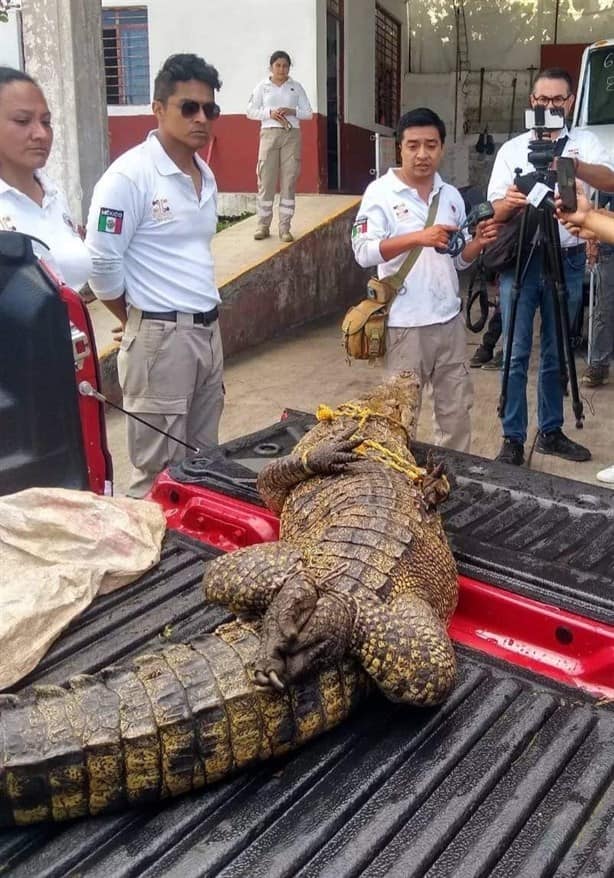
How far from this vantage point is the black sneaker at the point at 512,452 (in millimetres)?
4465

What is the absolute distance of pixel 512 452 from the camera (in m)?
4.48

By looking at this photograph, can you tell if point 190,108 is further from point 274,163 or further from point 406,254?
point 274,163

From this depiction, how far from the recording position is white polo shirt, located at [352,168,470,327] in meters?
3.72

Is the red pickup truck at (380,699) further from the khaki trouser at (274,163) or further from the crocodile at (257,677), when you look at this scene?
the khaki trouser at (274,163)

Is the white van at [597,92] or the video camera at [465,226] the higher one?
the white van at [597,92]

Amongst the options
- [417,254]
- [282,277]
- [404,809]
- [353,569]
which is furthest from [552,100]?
[282,277]

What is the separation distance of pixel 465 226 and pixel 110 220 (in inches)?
63.1

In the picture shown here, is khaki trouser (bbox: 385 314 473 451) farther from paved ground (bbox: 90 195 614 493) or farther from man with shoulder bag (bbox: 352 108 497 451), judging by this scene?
paved ground (bbox: 90 195 614 493)

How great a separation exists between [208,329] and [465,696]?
2138mm

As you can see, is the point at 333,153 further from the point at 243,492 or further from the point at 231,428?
the point at 243,492

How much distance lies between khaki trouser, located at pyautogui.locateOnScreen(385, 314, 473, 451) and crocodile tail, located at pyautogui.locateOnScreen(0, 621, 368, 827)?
7.83ft

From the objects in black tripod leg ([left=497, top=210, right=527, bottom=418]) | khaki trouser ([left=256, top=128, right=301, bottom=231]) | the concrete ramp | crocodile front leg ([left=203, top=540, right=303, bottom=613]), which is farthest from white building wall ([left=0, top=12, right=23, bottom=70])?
crocodile front leg ([left=203, top=540, right=303, bottom=613])

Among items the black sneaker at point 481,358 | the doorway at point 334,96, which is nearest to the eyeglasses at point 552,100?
the black sneaker at point 481,358

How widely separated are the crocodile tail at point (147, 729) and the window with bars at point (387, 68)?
12.7m
